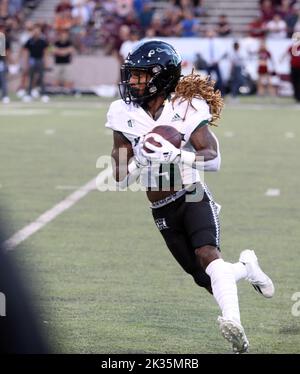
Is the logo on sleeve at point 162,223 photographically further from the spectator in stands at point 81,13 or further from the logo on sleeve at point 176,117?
the spectator in stands at point 81,13

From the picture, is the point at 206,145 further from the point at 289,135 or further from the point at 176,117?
the point at 289,135

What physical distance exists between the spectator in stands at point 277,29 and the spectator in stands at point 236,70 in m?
1.79

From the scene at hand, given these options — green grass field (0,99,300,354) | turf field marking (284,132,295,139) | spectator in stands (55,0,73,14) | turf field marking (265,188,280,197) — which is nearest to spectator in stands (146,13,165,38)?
spectator in stands (55,0,73,14)

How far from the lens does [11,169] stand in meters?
13.2

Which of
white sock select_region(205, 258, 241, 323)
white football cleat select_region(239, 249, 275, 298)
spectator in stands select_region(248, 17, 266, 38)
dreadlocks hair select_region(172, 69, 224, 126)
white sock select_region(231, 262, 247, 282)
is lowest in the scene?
spectator in stands select_region(248, 17, 266, 38)

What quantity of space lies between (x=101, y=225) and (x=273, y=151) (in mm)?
6608

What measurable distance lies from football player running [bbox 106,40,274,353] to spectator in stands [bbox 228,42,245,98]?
67.7 feet

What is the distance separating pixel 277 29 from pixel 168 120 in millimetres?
23025

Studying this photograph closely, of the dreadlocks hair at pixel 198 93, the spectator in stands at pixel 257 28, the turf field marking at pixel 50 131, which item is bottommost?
the spectator in stands at pixel 257 28

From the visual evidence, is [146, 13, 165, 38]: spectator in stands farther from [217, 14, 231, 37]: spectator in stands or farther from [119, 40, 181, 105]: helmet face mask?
[119, 40, 181, 105]: helmet face mask

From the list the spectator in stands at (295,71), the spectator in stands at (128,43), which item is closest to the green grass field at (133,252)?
the spectator in stands at (295,71)

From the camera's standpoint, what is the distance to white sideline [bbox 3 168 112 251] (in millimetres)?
8516

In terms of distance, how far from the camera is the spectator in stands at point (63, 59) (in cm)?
2791

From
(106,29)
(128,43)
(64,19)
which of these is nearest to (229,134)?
(128,43)
